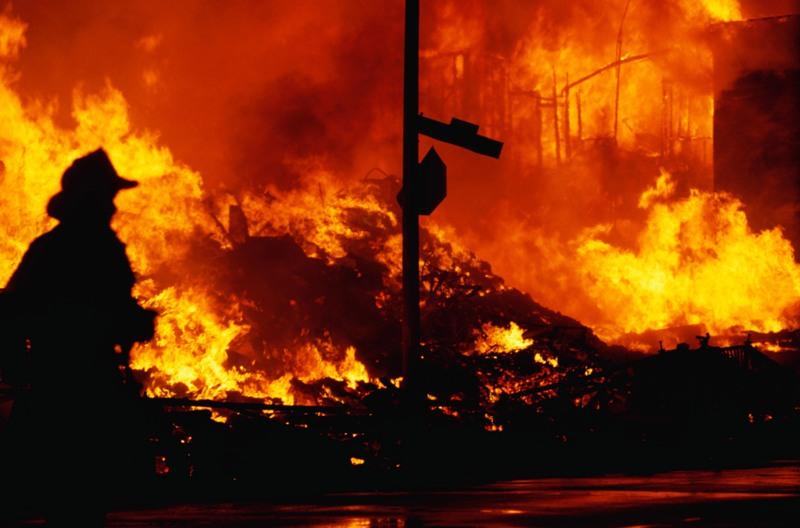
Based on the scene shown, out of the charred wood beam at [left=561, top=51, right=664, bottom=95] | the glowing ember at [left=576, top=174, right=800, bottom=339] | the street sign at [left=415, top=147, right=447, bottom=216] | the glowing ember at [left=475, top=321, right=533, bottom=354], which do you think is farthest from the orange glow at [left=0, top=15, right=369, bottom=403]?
the charred wood beam at [left=561, top=51, right=664, bottom=95]

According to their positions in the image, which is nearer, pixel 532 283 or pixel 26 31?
pixel 26 31

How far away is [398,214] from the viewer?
87.1 ft

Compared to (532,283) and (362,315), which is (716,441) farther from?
(532,283)

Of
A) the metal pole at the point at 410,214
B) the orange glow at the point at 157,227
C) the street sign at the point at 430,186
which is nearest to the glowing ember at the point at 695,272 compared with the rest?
the orange glow at the point at 157,227

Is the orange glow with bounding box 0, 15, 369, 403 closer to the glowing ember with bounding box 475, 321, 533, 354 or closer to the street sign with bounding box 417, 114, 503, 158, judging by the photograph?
the glowing ember with bounding box 475, 321, 533, 354

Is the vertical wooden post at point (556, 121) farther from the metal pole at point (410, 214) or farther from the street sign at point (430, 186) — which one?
the street sign at point (430, 186)

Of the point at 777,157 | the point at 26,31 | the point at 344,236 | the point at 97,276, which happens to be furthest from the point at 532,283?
the point at 97,276

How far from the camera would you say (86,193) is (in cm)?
667

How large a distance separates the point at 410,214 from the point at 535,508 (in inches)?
184

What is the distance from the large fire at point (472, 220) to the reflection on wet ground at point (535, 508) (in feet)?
26.7

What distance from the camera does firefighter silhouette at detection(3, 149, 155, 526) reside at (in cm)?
634

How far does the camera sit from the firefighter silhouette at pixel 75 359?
20.8ft

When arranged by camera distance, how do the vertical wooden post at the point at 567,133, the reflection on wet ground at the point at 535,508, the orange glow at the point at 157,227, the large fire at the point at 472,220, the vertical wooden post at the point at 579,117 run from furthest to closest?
the vertical wooden post at the point at 579,117 < the vertical wooden post at the point at 567,133 < the large fire at the point at 472,220 < the orange glow at the point at 157,227 < the reflection on wet ground at the point at 535,508

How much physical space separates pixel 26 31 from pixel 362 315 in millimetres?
8509
